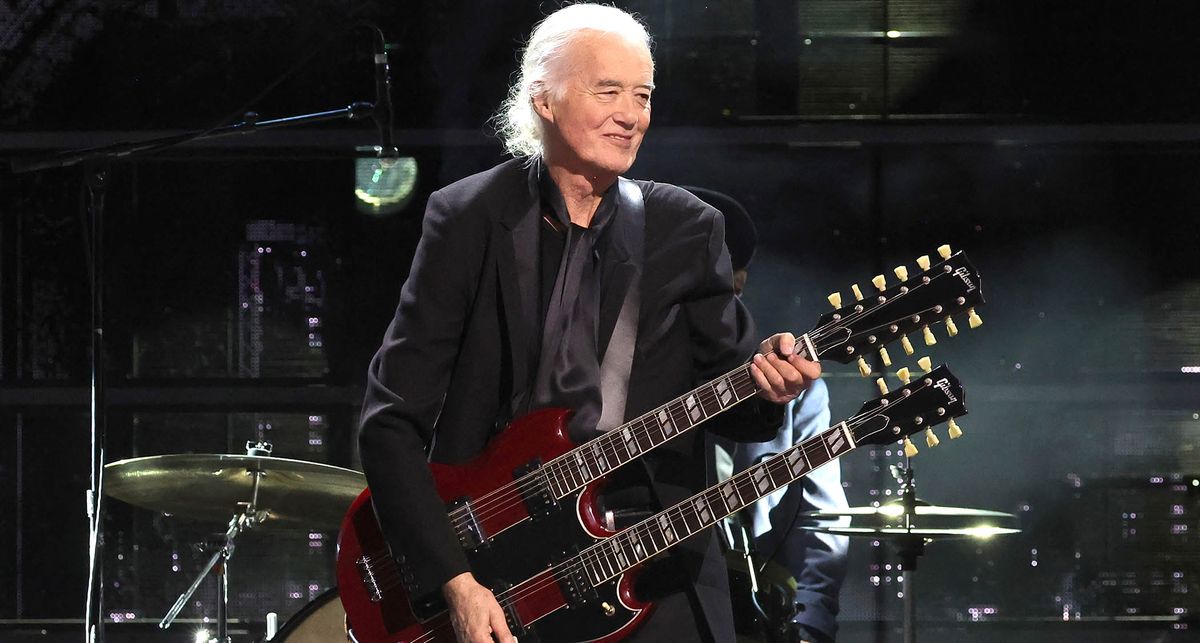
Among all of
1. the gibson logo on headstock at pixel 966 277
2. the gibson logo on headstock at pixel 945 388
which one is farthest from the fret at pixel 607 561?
the gibson logo on headstock at pixel 966 277

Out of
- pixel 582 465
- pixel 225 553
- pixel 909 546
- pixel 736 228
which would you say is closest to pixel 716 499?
pixel 582 465

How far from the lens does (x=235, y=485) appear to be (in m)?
3.71

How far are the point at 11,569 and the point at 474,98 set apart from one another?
8.41 feet

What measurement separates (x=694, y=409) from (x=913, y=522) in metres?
1.94

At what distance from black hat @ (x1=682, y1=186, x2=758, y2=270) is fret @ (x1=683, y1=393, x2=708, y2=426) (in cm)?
236

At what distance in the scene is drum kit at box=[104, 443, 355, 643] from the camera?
3.62 m

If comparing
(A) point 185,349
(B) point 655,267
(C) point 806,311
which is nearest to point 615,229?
(B) point 655,267

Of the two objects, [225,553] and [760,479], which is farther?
[225,553]

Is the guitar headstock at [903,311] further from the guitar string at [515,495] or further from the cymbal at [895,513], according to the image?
the cymbal at [895,513]

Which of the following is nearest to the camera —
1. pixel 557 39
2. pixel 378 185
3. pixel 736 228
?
pixel 557 39

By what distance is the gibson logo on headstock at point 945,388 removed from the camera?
220 centimetres

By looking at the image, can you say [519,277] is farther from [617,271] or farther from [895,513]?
[895,513]

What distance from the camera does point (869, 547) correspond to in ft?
16.7

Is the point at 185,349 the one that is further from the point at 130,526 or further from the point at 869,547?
the point at 869,547
